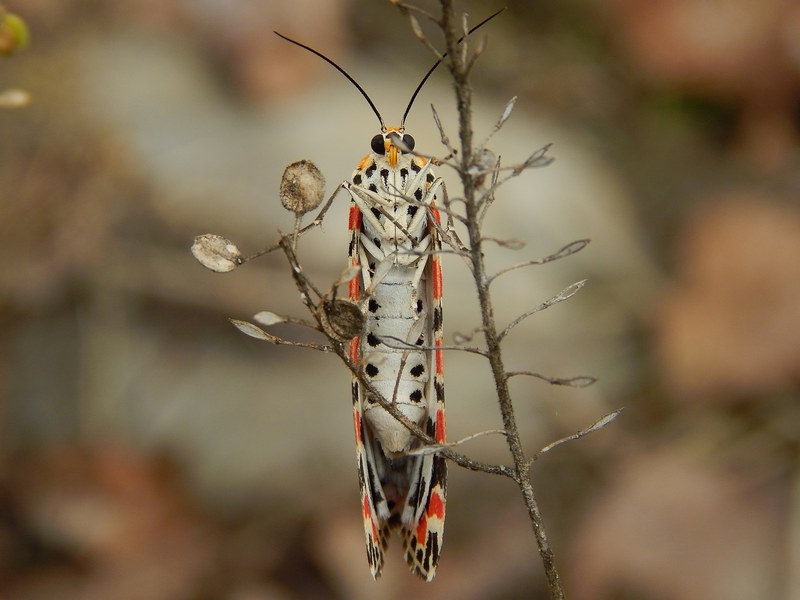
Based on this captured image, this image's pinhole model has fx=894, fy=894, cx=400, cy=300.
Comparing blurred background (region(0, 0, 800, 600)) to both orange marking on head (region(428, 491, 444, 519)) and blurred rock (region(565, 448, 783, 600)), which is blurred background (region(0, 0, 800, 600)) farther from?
orange marking on head (region(428, 491, 444, 519))

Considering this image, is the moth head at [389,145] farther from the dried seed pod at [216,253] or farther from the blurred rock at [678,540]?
the blurred rock at [678,540]

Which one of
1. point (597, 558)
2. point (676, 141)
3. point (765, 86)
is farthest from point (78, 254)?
point (765, 86)

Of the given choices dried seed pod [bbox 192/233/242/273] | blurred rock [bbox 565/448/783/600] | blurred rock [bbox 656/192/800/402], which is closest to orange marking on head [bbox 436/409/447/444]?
dried seed pod [bbox 192/233/242/273]

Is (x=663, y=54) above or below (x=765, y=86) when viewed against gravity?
above

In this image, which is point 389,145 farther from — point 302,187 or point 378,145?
point 302,187

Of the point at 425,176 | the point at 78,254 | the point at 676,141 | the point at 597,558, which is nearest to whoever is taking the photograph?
the point at 425,176

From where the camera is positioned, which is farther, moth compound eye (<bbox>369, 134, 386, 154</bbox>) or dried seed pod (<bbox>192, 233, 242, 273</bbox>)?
moth compound eye (<bbox>369, 134, 386, 154</bbox>)

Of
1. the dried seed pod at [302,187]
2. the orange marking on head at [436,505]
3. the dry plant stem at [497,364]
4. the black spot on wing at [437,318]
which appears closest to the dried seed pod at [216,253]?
the dried seed pod at [302,187]

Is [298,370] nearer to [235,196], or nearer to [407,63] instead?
[235,196]
